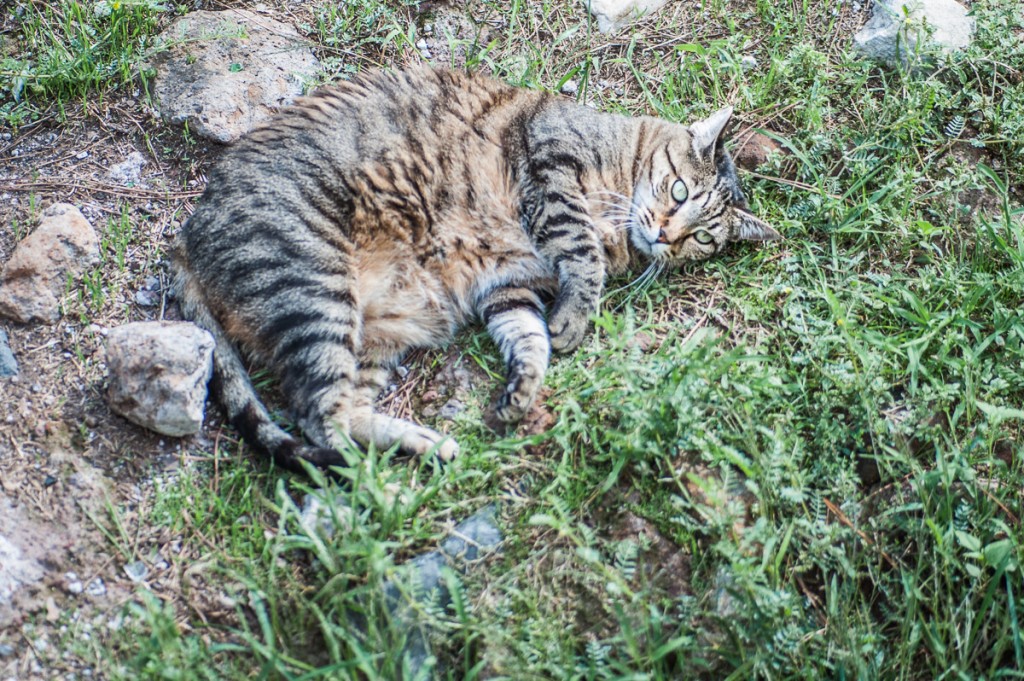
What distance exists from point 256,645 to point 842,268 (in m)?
2.54

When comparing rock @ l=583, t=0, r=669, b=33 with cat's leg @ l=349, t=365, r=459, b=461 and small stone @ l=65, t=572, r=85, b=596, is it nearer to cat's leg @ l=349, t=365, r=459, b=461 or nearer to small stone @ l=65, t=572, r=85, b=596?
cat's leg @ l=349, t=365, r=459, b=461

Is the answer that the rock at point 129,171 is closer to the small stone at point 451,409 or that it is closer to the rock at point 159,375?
the rock at point 159,375

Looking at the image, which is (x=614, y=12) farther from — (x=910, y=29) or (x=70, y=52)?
(x=70, y=52)

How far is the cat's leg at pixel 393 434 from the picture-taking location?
2891mm

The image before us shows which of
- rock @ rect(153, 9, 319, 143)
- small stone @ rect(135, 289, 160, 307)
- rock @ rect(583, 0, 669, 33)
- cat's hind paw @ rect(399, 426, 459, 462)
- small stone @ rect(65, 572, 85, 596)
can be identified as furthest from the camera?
rock @ rect(583, 0, 669, 33)

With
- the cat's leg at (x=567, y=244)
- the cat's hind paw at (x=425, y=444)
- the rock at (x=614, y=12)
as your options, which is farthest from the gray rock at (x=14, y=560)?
the rock at (x=614, y=12)

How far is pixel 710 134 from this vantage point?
11.5 ft

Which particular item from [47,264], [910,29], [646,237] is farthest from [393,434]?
[910,29]

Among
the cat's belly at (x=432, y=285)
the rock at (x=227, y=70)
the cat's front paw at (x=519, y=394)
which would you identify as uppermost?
the rock at (x=227, y=70)

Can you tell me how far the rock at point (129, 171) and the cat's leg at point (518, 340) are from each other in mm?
1561

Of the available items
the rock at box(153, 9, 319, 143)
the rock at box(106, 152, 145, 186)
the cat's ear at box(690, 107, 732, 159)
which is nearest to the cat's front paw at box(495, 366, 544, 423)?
the cat's ear at box(690, 107, 732, 159)

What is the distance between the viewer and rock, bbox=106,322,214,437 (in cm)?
275

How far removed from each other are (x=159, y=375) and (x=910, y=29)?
348cm

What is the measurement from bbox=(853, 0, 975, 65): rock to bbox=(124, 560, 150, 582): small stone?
3.69 meters
